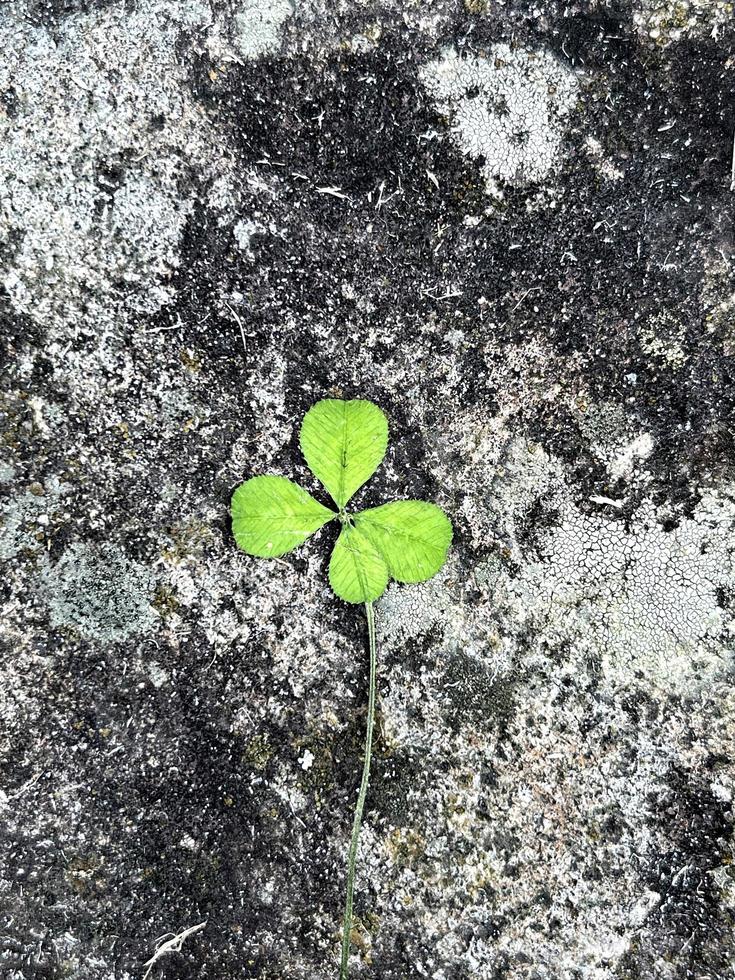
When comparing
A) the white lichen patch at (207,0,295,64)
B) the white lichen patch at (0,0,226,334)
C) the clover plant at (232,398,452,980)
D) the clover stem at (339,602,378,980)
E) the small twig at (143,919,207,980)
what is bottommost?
the small twig at (143,919,207,980)

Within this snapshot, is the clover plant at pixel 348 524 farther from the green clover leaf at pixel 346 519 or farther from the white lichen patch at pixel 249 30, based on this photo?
the white lichen patch at pixel 249 30

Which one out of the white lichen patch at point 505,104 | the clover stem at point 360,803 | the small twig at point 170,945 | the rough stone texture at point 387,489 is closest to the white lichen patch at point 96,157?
the rough stone texture at point 387,489

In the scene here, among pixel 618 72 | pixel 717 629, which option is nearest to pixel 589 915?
pixel 717 629

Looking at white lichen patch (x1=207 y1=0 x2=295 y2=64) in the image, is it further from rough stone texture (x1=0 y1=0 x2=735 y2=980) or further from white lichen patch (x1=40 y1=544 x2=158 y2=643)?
white lichen patch (x1=40 y1=544 x2=158 y2=643)

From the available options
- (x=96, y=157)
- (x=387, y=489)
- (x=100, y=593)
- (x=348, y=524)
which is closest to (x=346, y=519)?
(x=348, y=524)

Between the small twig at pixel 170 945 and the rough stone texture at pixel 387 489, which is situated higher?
the rough stone texture at pixel 387 489

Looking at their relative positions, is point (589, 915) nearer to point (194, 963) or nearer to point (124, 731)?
point (194, 963)

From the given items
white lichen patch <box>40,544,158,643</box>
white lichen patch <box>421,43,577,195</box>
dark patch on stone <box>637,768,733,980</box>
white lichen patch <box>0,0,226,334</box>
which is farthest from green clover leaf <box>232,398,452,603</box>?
dark patch on stone <box>637,768,733,980</box>
